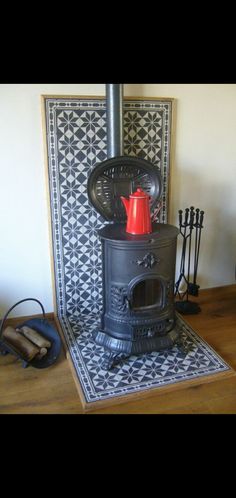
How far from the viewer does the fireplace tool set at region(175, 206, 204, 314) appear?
2.22 meters

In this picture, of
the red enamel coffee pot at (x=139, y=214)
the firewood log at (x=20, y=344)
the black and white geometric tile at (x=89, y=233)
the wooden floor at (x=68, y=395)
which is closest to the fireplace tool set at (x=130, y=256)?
the red enamel coffee pot at (x=139, y=214)

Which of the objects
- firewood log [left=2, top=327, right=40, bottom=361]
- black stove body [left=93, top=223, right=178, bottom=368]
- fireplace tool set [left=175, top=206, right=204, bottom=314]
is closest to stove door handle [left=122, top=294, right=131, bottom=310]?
black stove body [left=93, top=223, right=178, bottom=368]

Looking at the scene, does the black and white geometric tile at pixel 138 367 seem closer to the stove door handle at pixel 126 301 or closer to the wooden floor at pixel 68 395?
the wooden floor at pixel 68 395

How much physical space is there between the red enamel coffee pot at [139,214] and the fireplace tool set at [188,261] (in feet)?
1.87

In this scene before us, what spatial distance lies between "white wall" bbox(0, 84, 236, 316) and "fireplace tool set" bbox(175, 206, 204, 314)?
0.26 feet

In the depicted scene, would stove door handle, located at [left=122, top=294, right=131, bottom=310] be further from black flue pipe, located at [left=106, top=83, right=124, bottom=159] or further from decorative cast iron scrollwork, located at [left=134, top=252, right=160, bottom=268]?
black flue pipe, located at [left=106, top=83, right=124, bottom=159]

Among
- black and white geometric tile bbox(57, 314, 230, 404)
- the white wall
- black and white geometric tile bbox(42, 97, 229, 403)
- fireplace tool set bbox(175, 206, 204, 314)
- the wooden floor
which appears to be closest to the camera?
the wooden floor

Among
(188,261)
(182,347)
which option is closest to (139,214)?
(182,347)

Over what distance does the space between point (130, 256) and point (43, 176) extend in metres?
0.71

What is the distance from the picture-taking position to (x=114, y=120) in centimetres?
181
